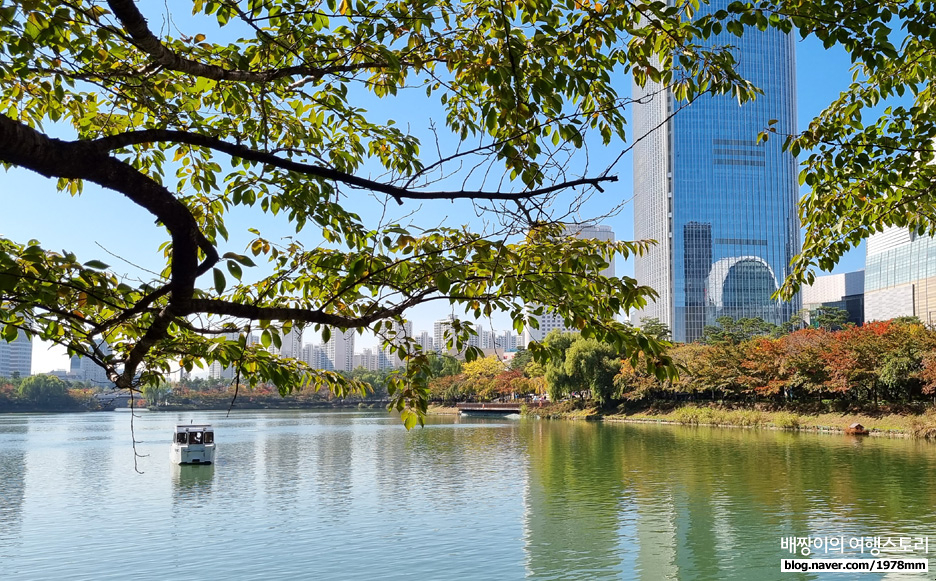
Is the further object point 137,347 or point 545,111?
point 545,111

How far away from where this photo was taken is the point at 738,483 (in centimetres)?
1672

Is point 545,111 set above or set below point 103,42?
below

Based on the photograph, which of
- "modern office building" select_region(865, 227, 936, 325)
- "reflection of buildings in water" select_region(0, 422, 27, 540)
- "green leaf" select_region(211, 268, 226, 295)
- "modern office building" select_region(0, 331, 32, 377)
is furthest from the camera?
"modern office building" select_region(0, 331, 32, 377)

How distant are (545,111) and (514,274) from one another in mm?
773

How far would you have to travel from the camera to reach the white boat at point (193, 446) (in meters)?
22.5

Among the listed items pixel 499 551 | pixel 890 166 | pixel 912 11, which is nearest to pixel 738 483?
pixel 499 551

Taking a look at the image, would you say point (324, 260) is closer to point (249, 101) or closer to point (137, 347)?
point (137, 347)

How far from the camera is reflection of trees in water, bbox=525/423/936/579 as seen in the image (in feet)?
35.6

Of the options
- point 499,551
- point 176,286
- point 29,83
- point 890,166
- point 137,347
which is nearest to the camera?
point 176,286

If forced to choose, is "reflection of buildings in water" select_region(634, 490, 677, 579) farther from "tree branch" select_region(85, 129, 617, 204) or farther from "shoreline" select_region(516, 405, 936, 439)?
"shoreline" select_region(516, 405, 936, 439)

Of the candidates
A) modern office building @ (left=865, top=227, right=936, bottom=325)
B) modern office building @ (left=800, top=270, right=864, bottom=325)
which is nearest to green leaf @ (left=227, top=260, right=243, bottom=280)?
modern office building @ (left=865, top=227, right=936, bottom=325)

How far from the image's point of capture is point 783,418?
32406 millimetres

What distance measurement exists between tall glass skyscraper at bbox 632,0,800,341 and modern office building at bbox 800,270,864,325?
34.7 feet

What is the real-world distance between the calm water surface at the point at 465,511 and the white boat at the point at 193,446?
617 millimetres
